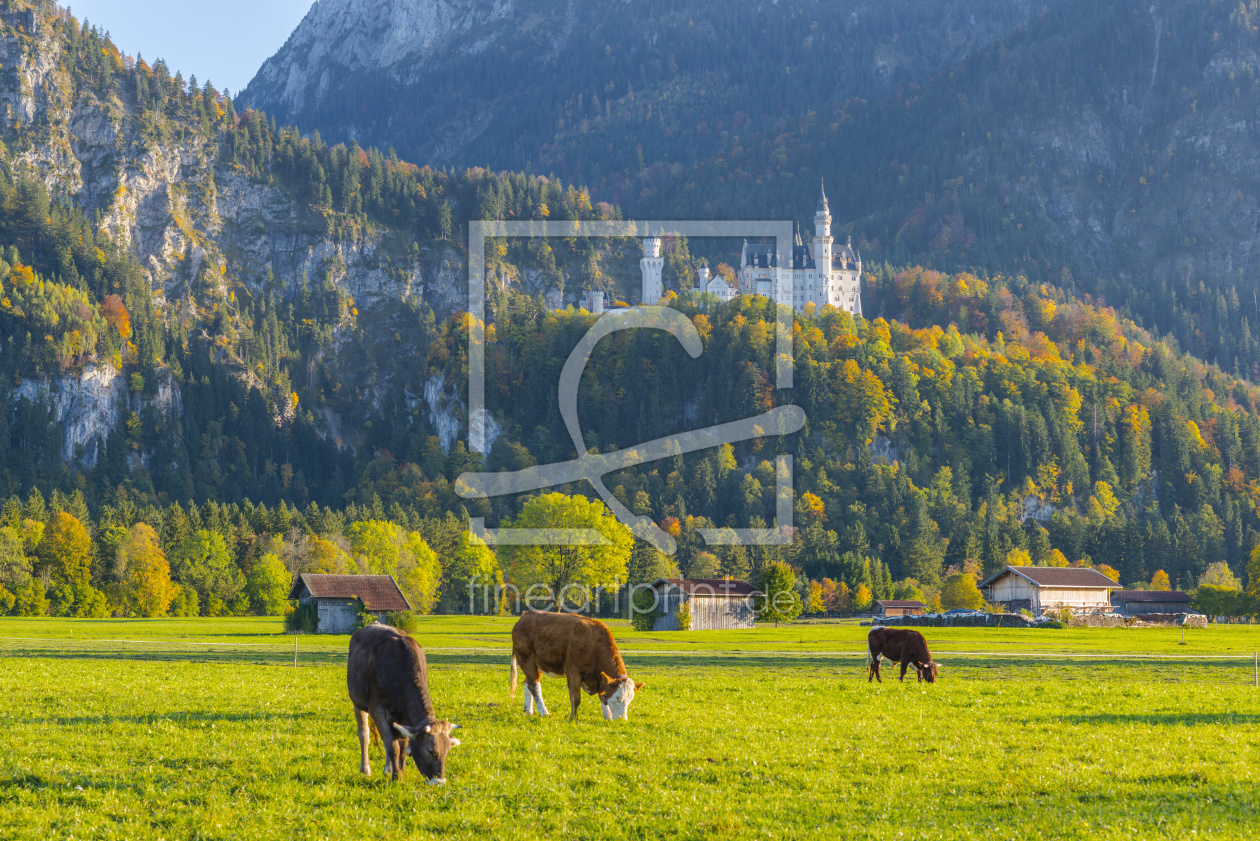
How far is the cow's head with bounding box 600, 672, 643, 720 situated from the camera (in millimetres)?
24797

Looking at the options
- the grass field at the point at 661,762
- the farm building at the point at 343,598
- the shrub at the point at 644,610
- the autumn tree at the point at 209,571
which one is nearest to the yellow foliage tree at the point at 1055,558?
the shrub at the point at 644,610

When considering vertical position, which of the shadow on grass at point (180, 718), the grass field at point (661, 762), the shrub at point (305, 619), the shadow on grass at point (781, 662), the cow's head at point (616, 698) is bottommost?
the shrub at point (305, 619)

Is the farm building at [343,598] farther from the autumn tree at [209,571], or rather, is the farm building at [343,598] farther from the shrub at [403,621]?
the autumn tree at [209,571]

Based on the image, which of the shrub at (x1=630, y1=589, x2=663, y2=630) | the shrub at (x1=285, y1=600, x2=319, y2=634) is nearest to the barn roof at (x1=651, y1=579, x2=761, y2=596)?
the shrub at (x1=630, y1=589, x2=663, y2=630)

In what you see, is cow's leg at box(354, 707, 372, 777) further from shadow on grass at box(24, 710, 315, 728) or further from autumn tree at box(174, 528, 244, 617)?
autumn tree at box(174, 528, 244, 617)

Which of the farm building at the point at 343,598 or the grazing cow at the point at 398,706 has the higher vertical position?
the grazing cow at the point at 398,706

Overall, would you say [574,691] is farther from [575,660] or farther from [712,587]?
[712,587]

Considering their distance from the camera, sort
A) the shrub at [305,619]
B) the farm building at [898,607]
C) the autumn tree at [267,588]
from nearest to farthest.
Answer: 1. the shrub at [305,619]
2. the autumn tree at [267,588]
3. the farm building at [898,607]

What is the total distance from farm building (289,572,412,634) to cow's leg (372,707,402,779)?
240 feet

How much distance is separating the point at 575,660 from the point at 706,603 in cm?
8747

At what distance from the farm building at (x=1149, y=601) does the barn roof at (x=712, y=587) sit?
182ft

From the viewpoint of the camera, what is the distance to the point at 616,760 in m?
20.5

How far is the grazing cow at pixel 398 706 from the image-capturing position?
1820cm

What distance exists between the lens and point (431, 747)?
1819 centimetres
